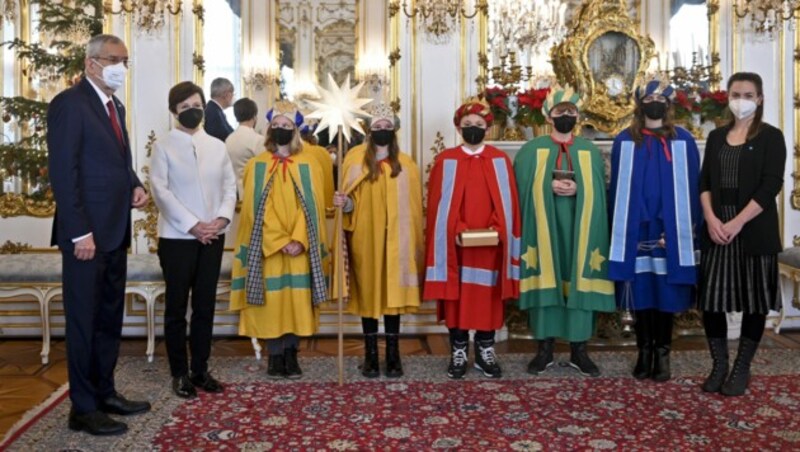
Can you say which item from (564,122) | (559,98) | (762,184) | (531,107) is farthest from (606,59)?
(762,184)

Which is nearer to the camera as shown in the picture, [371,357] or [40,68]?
[371,357]

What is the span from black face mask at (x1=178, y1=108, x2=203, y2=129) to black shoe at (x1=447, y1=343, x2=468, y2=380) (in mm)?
2130

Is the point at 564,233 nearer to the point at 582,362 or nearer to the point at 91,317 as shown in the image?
the point at 582,362

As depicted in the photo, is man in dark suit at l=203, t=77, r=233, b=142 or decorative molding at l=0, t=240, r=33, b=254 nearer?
man in dark suit at l=203, t=77, r=233, b=142

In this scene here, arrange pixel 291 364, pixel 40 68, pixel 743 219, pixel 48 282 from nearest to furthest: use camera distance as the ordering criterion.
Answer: pixel 743 219, pixel 291 364, pixel 48 282, pixel 40 68

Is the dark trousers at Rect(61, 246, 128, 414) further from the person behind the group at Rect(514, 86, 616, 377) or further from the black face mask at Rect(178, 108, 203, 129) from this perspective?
the person behind the group at Rect(514, 86, 616, 377)

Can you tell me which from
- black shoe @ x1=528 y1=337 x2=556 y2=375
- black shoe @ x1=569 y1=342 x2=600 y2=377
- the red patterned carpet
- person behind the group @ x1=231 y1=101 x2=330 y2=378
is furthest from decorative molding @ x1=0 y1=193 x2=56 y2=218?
black shoe @ x1=569 y1=342 x2=600 y2=377

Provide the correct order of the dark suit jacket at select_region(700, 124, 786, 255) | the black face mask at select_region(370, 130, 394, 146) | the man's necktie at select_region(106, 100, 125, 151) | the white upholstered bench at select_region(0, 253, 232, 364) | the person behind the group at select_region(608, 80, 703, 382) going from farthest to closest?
the white upholstered bench at select_region(0, 253, 232, 364) → the black face mask at select_region(370, 130, 394, 146) → the person behind the group at select_region(608, 80, 703, 382) → the dark suit jacket at select_region(700, 124, 786, 255) → the man's necktie at select_region(106, 100, 125, 151)

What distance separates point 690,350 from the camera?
228 inches

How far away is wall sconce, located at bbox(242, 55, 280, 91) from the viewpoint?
6984 millimetres

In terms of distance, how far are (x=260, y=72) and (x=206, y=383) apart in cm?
333

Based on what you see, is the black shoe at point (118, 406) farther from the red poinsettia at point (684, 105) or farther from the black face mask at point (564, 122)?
the red poinsettia at point (684, 105)

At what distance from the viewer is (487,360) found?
197 inches

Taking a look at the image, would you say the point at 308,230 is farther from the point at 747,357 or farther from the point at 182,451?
the point at 747,357
